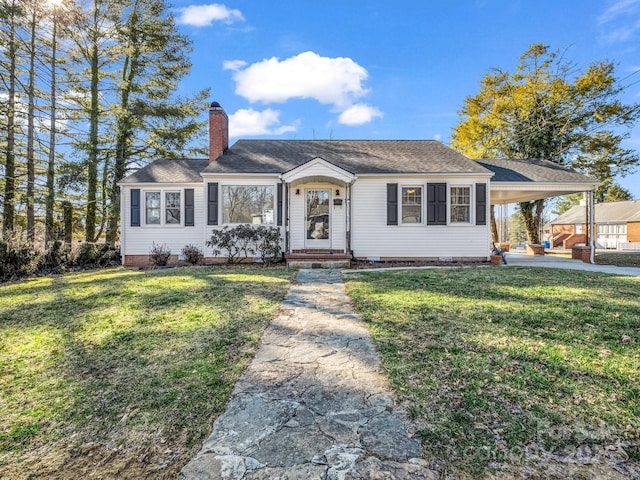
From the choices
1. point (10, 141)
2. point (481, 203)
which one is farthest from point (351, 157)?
point (10, 141)

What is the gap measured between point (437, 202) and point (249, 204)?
20.9ft

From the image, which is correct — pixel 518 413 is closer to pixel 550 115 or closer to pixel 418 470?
pixel 418 470

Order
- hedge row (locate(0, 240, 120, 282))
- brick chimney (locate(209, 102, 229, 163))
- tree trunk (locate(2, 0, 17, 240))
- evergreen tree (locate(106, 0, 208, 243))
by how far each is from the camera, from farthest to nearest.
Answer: evergreen tree (locate(106, 0, 208, 243))
tree trunk (locate(2, 0, 17, 240))
brick chimney (locate(209, 102, 229, 163))
hedge row (locate(0, 240, 120, 282))

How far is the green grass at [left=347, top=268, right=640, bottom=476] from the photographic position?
2.03 meters

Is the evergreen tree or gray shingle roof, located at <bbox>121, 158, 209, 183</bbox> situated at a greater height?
the evergreen tree

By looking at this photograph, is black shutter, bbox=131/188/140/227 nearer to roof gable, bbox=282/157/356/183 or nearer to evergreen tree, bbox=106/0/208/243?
evergreen tree, bbox=106/0/208/243

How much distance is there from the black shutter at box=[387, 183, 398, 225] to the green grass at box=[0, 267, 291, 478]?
6259 millimetres

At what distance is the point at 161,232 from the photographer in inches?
453

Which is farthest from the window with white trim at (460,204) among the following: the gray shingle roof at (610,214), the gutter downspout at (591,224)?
the gray shingle roof at (610,214)

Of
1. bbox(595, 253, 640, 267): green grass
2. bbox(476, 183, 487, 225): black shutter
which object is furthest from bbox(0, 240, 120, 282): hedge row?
bbox(595, 253, 640, 267): green grass

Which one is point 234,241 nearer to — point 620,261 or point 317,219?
point 317,219

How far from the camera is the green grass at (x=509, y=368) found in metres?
2.03

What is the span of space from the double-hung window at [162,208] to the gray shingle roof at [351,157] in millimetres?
1899

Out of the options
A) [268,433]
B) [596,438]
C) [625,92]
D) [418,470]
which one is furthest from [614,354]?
[625,92]
